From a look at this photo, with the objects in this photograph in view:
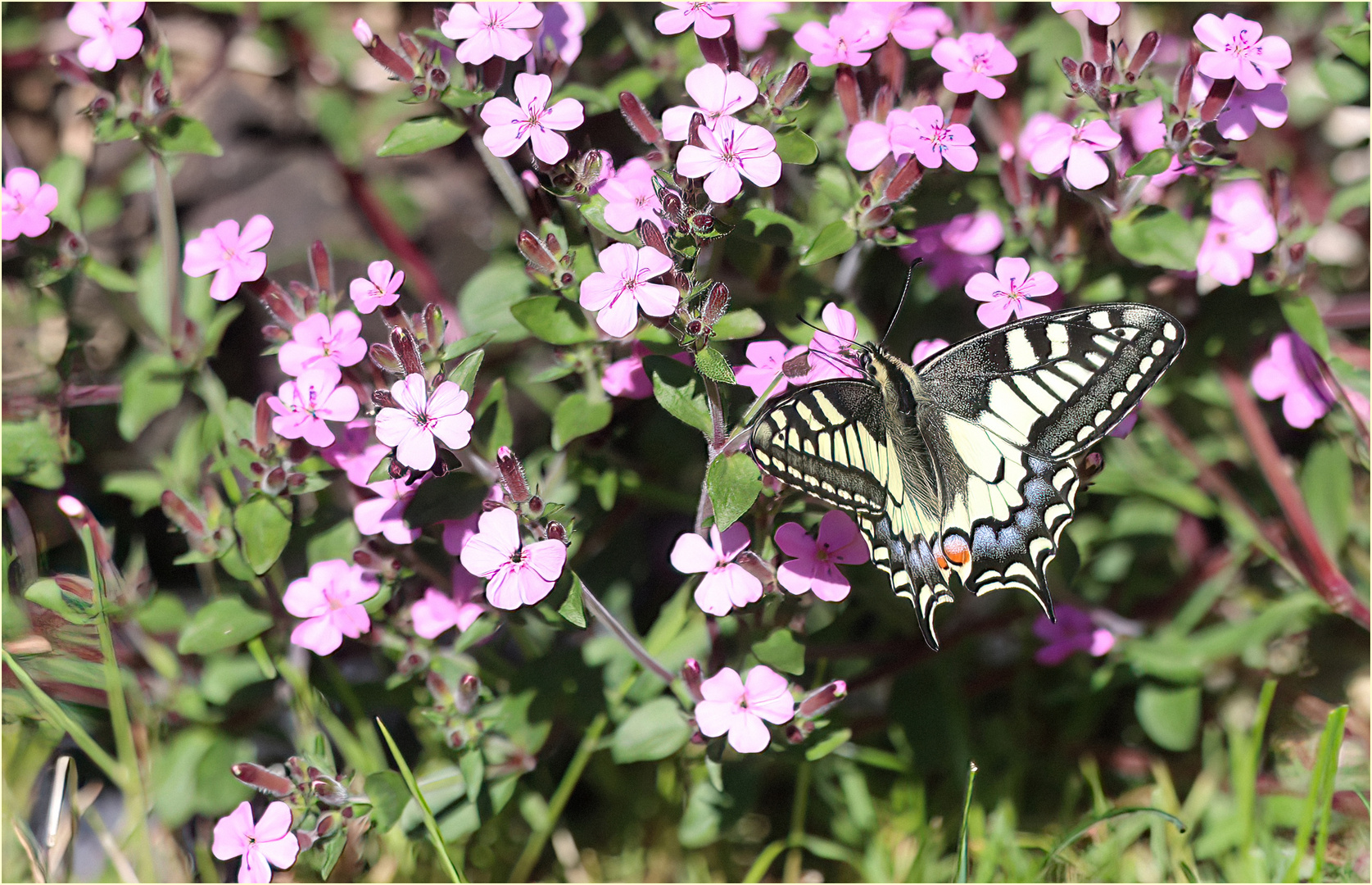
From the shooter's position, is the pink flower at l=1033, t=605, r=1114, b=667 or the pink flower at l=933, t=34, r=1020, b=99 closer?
the pink flower at l=933, t=34, r=1020, b=99

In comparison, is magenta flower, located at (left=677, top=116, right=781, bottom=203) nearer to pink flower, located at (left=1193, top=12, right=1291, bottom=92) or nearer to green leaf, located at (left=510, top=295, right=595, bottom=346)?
green leaf, located at (left=510, top=295, right=595, bottom=346)

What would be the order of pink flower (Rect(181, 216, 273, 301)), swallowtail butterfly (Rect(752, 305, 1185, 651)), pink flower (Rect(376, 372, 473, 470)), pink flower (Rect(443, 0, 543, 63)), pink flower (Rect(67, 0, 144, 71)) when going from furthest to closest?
pink flower (Rect(67, 0, 144, 71)) → pink flower (Rect(181, 216, 273, 301)) → pink flower (Rect(443, 0, 543, 63)) → swallowtail butterfly (Rect(752, 305, 1185, 651)) → pink flower (Rect(376, 372, 473, 470))

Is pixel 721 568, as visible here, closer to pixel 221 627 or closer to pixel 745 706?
pixel 745 706

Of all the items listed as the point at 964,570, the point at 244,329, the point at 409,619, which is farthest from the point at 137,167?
the point at 964,570

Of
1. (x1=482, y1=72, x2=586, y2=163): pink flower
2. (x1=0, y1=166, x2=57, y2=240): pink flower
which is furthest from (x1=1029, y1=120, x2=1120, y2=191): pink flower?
(x1=0, y1=166, x2=57, y2=240): pink flower

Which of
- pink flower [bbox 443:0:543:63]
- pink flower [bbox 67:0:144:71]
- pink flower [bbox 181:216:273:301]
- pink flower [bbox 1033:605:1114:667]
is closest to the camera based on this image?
pink flower [bbox 443:0:543:63]

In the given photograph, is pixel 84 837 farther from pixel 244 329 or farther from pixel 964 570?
pixel 964 570
